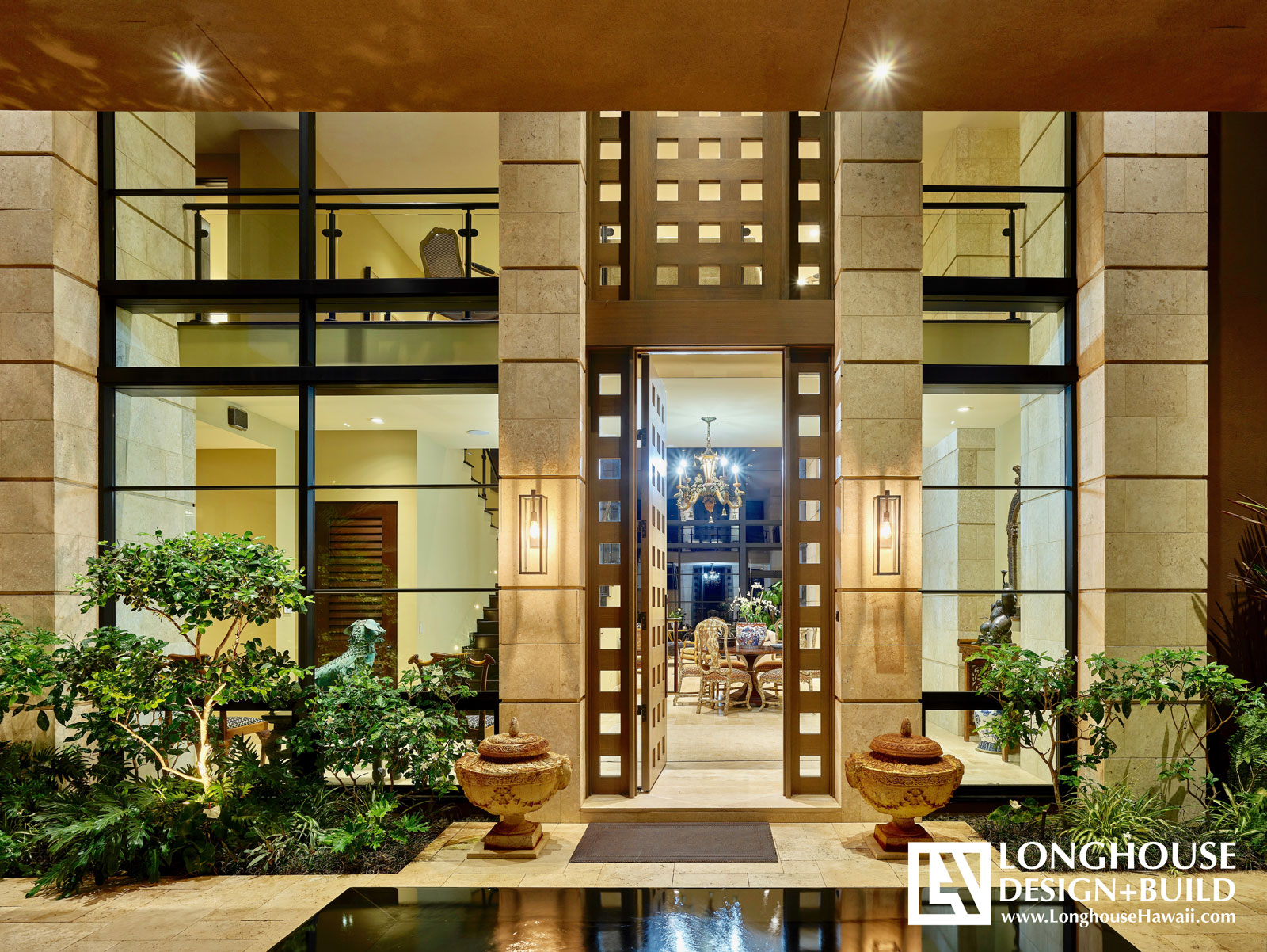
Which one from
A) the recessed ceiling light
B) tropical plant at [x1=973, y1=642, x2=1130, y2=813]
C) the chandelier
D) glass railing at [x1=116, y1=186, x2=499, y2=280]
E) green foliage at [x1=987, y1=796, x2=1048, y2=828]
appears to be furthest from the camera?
the chandelier

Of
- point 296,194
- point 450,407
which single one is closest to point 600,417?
point 450,407

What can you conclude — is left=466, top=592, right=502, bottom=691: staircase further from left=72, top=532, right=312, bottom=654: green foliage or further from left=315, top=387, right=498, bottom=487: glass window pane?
left=72, top=532, right=312, bottom=654: green foliage

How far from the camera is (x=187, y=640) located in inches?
205

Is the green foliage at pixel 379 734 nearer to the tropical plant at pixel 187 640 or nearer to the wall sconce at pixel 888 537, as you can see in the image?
the tropical plant at pixel 187 640

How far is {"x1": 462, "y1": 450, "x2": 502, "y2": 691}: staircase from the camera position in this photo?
6.29 meters

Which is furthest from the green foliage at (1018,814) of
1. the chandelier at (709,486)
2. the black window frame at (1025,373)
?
the chandelier at (709,486)

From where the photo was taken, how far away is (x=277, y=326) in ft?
21.3

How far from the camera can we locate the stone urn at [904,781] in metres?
5.07

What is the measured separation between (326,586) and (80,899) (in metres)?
2.31

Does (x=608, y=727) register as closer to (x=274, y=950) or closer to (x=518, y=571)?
(x=518, y=571)

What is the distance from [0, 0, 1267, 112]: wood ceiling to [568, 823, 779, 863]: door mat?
417 centimetres

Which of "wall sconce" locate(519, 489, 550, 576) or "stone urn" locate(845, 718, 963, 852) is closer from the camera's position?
"stone urn" locate(845, 718, 963, 852)

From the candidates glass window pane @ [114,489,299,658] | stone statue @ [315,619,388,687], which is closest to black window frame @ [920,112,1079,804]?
stone statue @ [315,619,388,687]

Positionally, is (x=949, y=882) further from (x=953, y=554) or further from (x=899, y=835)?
(x=953, y=554)
